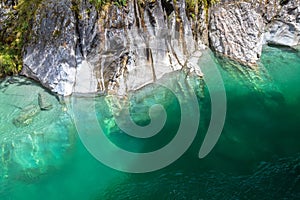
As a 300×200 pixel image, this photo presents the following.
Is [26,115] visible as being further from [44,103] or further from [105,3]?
[105,3]

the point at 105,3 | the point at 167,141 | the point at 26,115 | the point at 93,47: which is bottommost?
the point at 167,141

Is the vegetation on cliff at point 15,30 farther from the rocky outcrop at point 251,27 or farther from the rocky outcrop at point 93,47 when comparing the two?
the rocky outcrop at point 251,27

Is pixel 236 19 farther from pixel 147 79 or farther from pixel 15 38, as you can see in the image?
pixel 15 38

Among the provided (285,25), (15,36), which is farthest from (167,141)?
(285,25)

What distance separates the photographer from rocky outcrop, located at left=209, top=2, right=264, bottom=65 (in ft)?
48.6

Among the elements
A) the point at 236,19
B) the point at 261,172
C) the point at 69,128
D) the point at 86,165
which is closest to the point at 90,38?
the point at 69,128

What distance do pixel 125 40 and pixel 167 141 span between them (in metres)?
4.62

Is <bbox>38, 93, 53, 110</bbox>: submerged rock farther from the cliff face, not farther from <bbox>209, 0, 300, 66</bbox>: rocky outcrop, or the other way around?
<bbox>209, 0, 300, 66</bbox>: rocky outcrop

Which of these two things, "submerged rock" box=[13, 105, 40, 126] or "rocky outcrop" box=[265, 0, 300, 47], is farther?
"rocky outcrop" box=[265, 0, 300, 47]

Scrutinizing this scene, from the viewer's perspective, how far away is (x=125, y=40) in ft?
43.8

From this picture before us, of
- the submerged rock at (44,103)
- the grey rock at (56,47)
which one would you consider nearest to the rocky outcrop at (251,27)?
the grey rock at (56,47)

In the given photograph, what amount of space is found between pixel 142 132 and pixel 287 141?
442cm

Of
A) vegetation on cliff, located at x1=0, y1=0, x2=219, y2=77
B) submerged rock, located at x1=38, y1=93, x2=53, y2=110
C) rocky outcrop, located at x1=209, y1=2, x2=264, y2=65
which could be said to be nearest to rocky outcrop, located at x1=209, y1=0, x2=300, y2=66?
rocky outcrop, located at x1=209, y1=2, x2=264, y2=65

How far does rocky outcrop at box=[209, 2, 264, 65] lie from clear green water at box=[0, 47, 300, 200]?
→ 1783 millimetres
